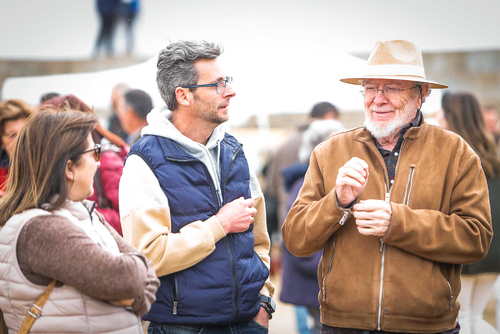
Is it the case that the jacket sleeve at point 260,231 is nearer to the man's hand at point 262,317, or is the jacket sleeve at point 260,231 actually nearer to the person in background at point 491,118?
the man's hand at point 262,317

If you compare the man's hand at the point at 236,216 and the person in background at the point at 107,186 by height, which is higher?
the man's hand at the point at 236,216

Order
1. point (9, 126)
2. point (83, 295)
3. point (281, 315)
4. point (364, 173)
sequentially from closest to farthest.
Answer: point (83, 295), point (364, 173), point (9, 126), point (281, 315)

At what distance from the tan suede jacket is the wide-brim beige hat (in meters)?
0.27

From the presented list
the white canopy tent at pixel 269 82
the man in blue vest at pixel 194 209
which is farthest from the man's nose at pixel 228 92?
the white canopy tent at pixel 269 82

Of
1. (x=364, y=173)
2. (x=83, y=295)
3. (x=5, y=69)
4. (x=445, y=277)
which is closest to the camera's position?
(x=83, y=295)

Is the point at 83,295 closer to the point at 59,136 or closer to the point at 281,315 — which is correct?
the point at 59,136

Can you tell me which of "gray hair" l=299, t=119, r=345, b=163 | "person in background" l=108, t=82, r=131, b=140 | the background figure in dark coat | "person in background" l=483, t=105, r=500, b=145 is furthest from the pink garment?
the background figure in dark coat

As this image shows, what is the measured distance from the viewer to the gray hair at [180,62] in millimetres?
2789

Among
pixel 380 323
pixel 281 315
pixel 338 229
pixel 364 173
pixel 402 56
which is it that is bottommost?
pixel 281 315

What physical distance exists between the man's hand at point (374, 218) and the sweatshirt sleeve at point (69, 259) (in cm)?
104

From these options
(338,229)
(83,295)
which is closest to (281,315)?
(338,229)

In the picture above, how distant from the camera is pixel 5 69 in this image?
8852mm

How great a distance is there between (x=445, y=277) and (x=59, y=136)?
1.79 m

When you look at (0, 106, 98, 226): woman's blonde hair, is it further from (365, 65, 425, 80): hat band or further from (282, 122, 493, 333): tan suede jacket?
(365, 65, 425, 80): hat band
